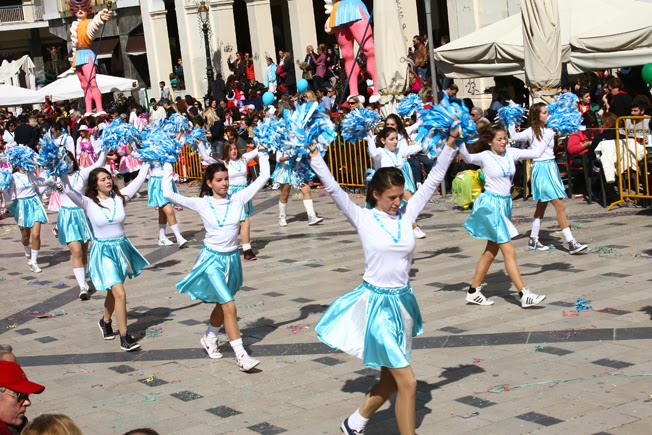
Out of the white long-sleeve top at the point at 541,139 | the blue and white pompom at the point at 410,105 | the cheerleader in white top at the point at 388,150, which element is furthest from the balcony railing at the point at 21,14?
the white long-sleeve top at the point at 541,139

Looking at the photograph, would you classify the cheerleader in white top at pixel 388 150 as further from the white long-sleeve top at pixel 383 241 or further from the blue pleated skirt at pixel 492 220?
the white long-sleeve top at pixel 383 241

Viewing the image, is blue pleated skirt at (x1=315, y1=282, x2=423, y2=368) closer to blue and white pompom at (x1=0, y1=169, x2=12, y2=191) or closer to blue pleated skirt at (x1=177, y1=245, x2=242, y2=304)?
blue pleated skirt at (x1=177, y1=245, x2=242, y2=304)

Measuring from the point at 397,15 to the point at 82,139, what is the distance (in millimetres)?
7394

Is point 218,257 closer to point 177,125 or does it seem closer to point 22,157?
point 177,125

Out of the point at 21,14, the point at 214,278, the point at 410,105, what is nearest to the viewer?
the point at 214,278

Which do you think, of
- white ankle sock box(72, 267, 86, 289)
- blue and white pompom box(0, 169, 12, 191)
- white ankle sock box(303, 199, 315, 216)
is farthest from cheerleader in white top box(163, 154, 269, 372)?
white ankle sock box(303, 199, 315, 216)

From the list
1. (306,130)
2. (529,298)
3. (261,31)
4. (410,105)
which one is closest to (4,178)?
(410,105)

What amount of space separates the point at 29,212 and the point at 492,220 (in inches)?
294

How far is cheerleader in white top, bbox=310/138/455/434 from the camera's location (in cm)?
639

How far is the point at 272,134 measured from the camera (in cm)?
709

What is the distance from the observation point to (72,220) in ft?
40.2

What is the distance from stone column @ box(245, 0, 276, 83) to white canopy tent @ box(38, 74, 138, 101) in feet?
14.1

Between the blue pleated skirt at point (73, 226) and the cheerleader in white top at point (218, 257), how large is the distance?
3604 millimetres

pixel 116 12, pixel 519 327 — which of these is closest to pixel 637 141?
pixel 519 327
